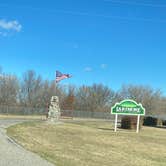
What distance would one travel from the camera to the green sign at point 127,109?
32000mm

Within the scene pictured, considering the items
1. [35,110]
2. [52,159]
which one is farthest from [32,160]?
[35,110]

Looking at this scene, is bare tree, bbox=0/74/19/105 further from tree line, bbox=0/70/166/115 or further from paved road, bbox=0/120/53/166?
paved road, bbox=0/120/53/166

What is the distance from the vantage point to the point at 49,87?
95188 millimetres

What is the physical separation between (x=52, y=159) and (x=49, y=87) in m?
83.7

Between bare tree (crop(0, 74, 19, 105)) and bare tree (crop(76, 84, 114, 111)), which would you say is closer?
bare tree (crop(0, 74, 19, 105))

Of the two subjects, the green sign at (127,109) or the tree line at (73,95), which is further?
the tree line at (73,95)

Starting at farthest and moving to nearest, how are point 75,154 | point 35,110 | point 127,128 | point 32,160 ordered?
1. point 35,110
2. point 127,128
3. point 75,154
4. point 32,160

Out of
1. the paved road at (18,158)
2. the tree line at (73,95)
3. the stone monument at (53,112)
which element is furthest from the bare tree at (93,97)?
the paved road at (18,158)

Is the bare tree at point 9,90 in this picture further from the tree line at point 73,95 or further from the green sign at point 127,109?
the green sign at point 127,109

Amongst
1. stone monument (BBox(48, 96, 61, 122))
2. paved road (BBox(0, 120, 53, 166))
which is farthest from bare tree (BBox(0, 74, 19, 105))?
paved road (BBox(0, 120, 53, 166))

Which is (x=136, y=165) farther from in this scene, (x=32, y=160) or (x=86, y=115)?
(x=86, y=115)

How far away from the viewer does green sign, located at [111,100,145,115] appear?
32000 millimetres

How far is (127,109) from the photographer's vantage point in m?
32.1

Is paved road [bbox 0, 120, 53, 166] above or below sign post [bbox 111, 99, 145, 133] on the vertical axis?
below
